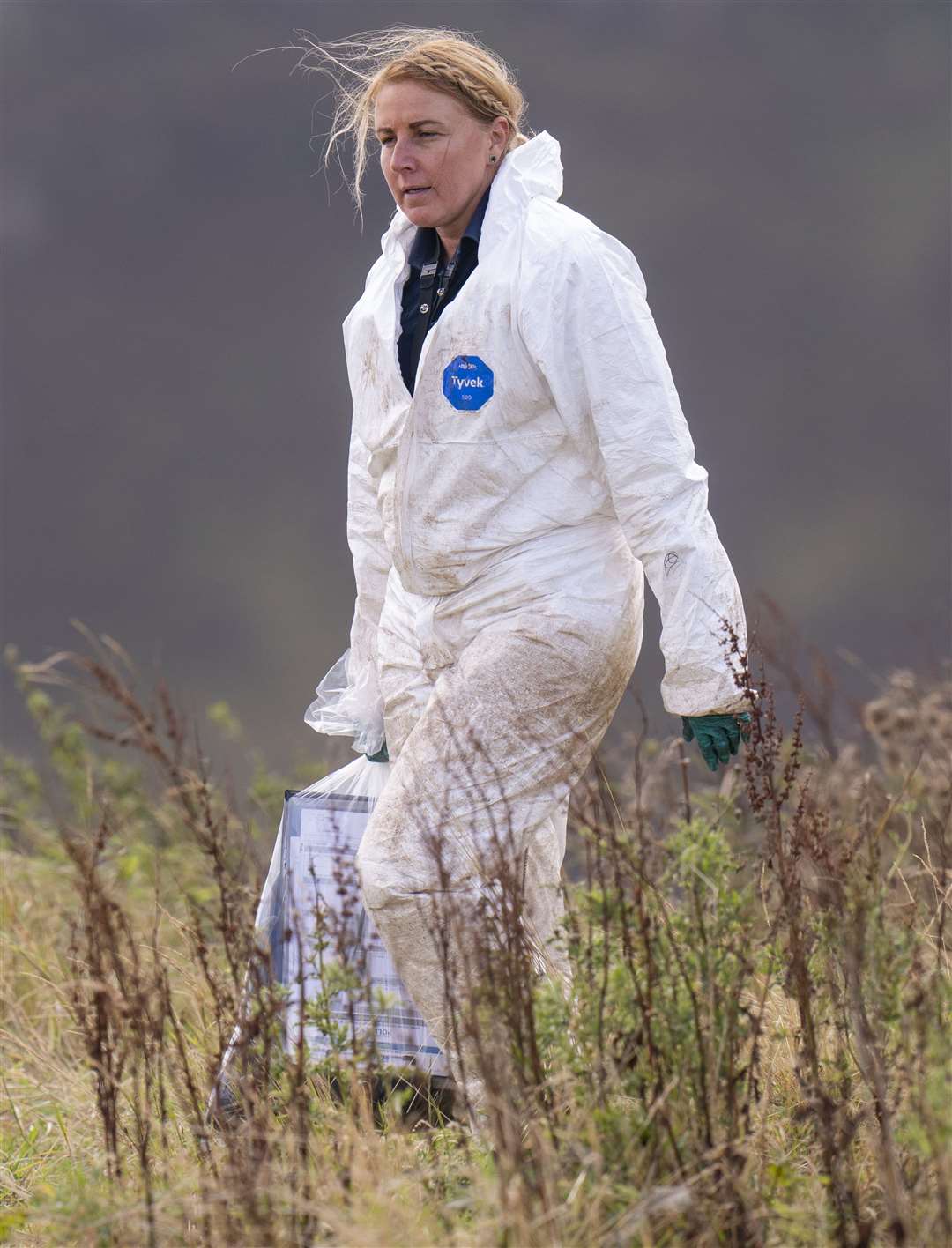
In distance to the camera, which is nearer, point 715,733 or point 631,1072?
point 631,1072

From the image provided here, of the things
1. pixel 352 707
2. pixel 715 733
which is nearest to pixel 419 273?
pixel 352 707

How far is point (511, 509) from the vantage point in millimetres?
3365

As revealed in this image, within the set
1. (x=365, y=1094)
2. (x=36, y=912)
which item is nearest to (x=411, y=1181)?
(x=365, y=1094)

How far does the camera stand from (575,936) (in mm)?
2598

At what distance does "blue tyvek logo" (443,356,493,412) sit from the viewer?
3322 mm

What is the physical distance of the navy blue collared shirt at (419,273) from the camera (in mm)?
3479

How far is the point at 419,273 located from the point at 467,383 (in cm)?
47

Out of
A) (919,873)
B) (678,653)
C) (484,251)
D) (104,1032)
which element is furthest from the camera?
(919,873)

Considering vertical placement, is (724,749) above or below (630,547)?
below

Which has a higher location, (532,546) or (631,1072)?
(532,546)

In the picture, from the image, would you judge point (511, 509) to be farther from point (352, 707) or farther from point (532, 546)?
point (352, 707)

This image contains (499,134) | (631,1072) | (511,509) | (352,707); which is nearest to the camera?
(631,1072)

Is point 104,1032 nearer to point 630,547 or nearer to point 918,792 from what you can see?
point 630,547

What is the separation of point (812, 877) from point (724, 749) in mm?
666
